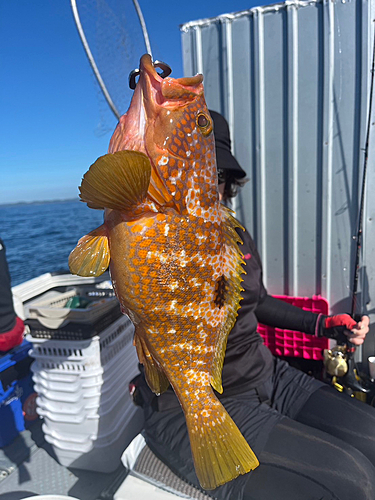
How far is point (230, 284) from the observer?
4.55ft

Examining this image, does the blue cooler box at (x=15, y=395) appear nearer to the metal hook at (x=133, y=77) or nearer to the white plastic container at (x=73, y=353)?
the white plastic container at (x=73, y=353)

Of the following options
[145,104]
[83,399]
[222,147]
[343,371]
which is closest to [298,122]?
[222,147]

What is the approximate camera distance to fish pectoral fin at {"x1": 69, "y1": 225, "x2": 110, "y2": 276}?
3.43 ft

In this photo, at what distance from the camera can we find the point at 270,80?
311cm

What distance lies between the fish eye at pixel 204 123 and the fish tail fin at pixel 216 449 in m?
1.10

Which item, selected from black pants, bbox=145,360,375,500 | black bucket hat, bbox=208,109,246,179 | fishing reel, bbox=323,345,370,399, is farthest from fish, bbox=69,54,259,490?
fishing reel, bbox=323,345,370,399

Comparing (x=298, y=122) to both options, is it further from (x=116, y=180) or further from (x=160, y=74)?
(x=116, y=180)

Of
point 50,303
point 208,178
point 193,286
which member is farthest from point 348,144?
point 50,303

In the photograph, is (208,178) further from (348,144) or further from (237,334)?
(348,144)

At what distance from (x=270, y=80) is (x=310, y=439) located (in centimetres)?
293

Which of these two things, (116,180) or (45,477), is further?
(45,477)

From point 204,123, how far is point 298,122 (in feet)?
7.38

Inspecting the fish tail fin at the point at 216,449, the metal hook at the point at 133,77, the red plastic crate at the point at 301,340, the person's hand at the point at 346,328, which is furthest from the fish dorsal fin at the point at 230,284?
the red plastic crate at the point at 301,340

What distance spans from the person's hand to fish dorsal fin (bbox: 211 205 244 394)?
145 cm
